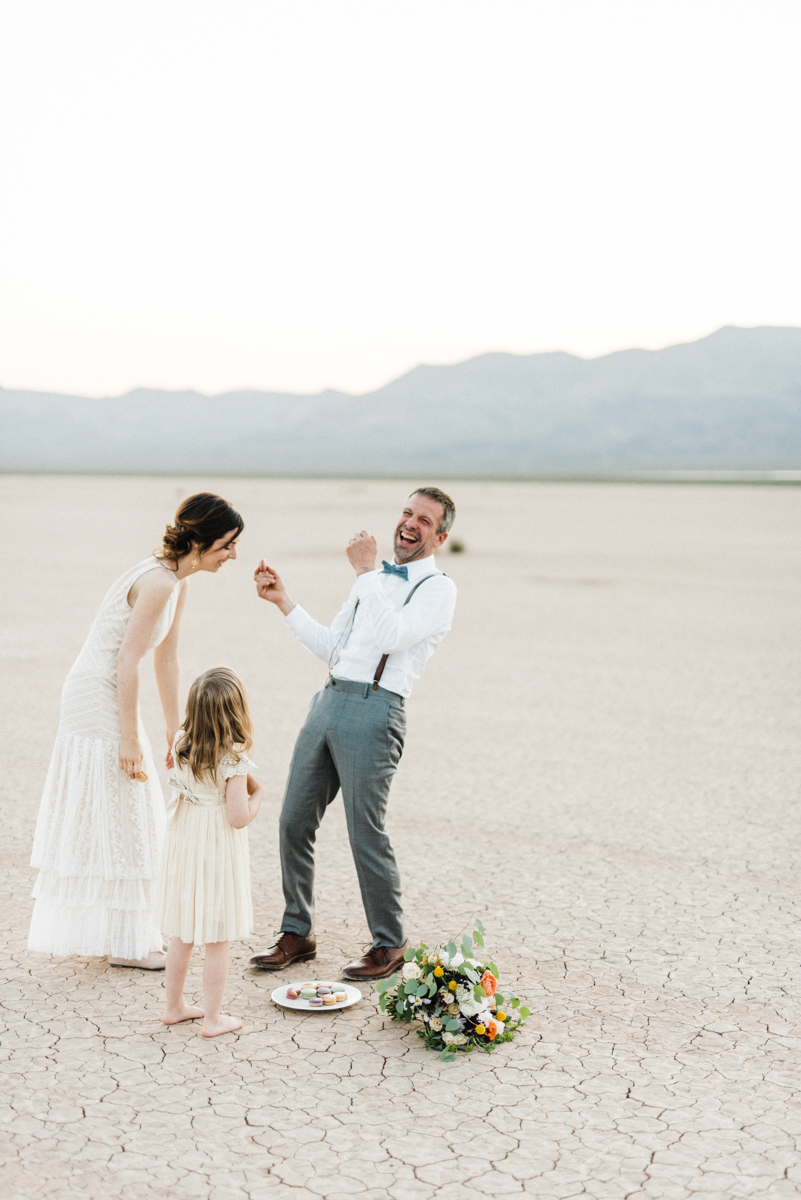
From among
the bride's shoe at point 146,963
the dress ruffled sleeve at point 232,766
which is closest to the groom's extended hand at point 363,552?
the dress ruffled sleeve at point 232,766

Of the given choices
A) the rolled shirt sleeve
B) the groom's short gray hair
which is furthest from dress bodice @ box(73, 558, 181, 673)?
the groom's short gray hair

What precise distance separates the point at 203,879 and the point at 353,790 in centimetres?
71

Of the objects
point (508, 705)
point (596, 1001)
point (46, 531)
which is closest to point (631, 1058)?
point (596, 1001)

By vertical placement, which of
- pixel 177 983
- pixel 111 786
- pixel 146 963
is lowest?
pixel 146 963

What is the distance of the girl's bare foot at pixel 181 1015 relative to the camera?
4.04 m

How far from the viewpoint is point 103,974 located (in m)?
4.53

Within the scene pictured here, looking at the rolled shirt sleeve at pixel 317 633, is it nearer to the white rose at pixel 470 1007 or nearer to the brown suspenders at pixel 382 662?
the brown suspenders at pixel 382 662

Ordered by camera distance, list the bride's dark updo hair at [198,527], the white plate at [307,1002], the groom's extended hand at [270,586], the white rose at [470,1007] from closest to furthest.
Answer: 1. the white rose at [470,1007]
2. the white plate at [307,1002]
3. the bride's dark updo hair at [198,527]
4. the groom's extended hand at [270,586]

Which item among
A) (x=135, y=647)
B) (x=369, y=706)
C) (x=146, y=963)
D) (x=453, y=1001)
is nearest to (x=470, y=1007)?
(x=453, y=1001)

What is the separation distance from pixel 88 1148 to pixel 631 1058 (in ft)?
5.88

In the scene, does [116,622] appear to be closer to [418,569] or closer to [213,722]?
[213,722]

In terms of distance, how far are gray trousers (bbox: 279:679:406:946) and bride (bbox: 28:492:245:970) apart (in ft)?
1.85

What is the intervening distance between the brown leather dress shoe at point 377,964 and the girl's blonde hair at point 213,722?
1084mm

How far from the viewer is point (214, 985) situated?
3.96 metres
